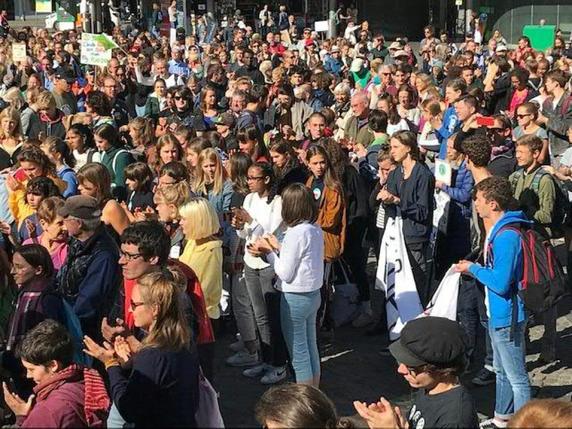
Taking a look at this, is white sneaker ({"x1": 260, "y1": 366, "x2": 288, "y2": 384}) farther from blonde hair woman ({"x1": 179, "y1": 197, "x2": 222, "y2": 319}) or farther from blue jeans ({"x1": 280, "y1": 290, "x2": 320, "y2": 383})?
blonde hair woman ({"x1": 179, "y1": 197, "x2": 222, "y2": 319})

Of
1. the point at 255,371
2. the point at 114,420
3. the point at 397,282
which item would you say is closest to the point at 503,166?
the point at 397,282

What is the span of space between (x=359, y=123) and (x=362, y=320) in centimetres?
251

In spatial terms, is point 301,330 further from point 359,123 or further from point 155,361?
point 359,123

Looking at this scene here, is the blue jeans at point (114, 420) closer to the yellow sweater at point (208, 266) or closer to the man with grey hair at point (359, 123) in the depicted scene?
the yellow sweater at point (208, 266)

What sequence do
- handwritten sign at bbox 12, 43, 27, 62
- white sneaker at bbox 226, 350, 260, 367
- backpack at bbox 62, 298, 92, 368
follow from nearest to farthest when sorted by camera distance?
backpack at bbox 62, 298, 92, 368 < white sneaker at bbox 226, 350, 260, 367 < handwritten sign at bbox 12, 43, 27, 62

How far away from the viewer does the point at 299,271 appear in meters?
5.73

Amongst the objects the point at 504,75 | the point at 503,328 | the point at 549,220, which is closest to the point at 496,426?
the point at 503,328

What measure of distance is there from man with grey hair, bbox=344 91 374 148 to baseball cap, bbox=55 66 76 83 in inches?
238

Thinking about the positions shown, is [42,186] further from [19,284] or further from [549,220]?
[549,220]

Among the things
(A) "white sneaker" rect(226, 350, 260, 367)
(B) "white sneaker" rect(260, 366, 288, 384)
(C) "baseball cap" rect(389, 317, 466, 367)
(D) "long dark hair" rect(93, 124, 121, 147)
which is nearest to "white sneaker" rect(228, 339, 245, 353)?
Answer: (A) "white sneaker" rect(226, 350, 260, 367)

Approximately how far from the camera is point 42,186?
6727 mm

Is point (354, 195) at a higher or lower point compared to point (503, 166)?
lower

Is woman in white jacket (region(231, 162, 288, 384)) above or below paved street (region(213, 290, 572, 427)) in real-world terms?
above

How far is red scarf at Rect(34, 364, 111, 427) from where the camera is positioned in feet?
13.4
